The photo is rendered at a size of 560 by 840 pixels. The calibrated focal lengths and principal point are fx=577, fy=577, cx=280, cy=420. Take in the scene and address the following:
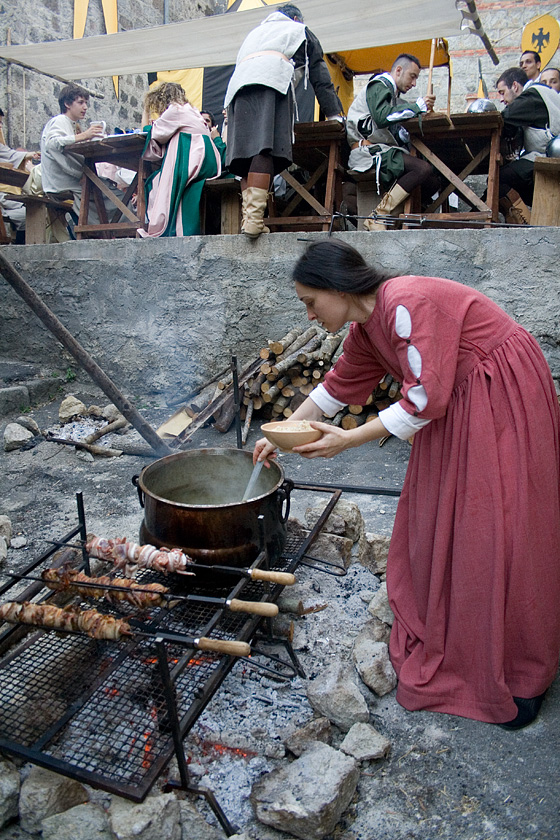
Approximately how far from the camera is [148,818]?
1772mm

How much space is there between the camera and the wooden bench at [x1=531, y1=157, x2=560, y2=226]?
5383mm

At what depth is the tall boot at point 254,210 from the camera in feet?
19.1

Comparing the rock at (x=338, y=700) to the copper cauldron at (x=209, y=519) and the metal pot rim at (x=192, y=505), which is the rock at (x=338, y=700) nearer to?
the copper cauldron at (x=209, y=519)

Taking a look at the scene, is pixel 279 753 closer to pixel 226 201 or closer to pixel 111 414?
pixel 111 414

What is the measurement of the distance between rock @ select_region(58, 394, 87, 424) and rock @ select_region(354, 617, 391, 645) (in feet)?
14.9

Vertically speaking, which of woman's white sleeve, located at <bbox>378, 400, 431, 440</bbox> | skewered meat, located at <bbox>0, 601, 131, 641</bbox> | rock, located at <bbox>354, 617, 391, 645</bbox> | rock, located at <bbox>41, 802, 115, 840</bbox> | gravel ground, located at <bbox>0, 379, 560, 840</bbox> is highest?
woman's white sleeve, located at <bbox>378, 400, 431, 440</bbox>

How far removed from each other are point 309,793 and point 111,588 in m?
1.01

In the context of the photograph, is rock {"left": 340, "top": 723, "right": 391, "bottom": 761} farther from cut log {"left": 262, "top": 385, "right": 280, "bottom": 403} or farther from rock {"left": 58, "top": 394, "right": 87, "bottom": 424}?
rock {"left": 58, "top": 394, "right": 87, "bottom": 424}

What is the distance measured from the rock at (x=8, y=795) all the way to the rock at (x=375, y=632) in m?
1.49

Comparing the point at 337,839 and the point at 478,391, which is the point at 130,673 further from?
the point at 478,391

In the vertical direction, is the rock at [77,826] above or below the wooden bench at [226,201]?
below

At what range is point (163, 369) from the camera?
6836 mm

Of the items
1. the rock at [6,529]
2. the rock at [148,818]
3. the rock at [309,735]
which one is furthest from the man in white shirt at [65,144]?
the rock at [148,818]

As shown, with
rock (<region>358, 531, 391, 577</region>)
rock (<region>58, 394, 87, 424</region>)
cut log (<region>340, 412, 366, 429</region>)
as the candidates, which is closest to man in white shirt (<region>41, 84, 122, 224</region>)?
rock (<region>58, 394, 87, 424</region>)
